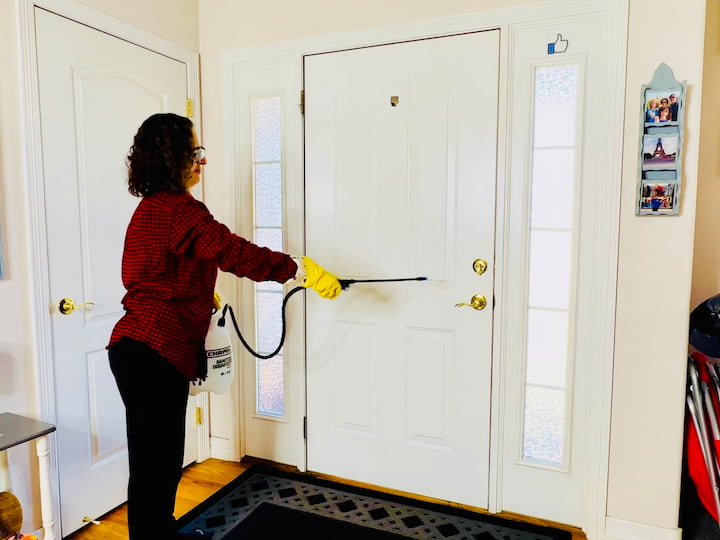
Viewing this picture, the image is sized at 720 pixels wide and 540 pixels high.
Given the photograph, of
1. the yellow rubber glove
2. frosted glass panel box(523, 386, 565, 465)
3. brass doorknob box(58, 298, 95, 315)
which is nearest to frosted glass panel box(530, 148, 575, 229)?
frosted glass panel box(523, 386, 565, 465)

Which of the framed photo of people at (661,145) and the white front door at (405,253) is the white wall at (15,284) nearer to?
the white front door at (405,253)

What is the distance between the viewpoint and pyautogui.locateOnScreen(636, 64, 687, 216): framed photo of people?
1.80 metres

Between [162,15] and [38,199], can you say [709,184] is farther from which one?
[38,199]

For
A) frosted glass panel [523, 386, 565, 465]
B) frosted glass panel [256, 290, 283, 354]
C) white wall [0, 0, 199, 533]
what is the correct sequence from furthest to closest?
frosted glass panel [256, 290, 283, 354], frosted glass panel [523, 386, 565, 465], white wall [0, 0, 199, 533]

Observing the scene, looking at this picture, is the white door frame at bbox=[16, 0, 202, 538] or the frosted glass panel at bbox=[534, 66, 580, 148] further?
the frosted glass panel at bbox=[534, 66, 580, 148]

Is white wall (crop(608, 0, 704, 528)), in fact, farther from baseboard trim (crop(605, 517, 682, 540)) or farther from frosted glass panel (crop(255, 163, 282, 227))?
frosted glass panel (crop(255, 163, 282, 227))

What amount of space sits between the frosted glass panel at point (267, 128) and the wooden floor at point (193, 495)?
1592 millimetres

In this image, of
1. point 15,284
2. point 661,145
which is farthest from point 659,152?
point 15,284

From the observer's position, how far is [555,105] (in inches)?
80.0

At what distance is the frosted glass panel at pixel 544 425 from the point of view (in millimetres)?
2139

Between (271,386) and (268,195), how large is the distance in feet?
3.25

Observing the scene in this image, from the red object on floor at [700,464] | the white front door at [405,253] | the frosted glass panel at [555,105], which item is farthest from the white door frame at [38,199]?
the red object on floor at [700,464]

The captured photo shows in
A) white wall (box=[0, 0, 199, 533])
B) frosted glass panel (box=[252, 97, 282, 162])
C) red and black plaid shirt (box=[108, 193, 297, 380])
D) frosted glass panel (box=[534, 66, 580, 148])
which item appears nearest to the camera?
red and black plaid shirt (box=[108, 193, 297, 380])

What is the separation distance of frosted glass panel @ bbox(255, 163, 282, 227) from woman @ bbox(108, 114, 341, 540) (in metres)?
0.80
